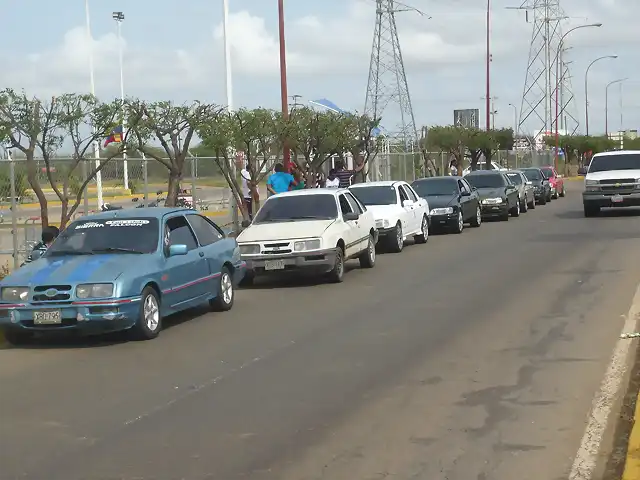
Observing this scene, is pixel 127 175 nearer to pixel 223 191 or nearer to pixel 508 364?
pixel 223 191

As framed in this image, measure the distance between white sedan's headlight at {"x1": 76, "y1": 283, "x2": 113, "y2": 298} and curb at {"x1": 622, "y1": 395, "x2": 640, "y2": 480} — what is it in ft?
19.7

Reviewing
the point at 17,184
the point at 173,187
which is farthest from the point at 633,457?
the point at 173,187

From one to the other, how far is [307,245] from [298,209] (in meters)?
1.51

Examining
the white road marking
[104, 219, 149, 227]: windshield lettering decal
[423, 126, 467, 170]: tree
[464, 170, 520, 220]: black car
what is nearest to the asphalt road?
the white road marking

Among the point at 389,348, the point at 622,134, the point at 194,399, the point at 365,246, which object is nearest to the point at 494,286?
the point at 365,246

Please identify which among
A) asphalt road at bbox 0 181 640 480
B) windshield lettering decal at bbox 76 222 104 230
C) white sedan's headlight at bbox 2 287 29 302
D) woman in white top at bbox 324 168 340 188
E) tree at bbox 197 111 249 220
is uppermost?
tree at bbox 197 111 249 220

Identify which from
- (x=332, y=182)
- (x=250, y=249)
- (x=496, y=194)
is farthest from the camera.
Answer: (x=332, y=182)

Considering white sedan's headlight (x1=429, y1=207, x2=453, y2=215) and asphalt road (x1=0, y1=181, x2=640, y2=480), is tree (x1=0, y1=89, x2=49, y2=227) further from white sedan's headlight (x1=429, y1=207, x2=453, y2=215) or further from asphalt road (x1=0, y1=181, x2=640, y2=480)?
white sedan's headlight (x1=429, y1=207, x2=453, y2=215)

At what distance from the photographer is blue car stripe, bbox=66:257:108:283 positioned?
1090 centimetres

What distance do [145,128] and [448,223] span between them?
8514 millimetres

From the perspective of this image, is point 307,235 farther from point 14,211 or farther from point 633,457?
point 633,457

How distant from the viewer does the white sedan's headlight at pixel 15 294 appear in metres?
10.9

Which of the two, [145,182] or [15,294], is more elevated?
[145,182]

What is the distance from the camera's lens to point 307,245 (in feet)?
51.8
